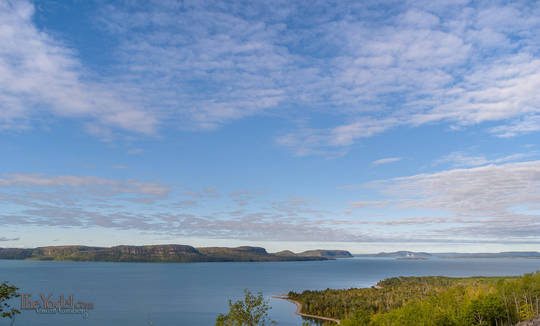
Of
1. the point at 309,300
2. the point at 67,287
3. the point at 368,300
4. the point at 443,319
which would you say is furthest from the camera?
the point at 67,287

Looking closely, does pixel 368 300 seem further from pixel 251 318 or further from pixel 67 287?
pixel 67 287

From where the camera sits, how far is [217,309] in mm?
123938

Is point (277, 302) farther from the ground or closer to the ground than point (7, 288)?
closer to the ground

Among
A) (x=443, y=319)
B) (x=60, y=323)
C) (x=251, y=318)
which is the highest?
(x=251, y=318)

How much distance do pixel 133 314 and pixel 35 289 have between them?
294 ft

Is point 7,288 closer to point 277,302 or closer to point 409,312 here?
point 409,312

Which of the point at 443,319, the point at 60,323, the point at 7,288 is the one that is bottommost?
the point at 60,323

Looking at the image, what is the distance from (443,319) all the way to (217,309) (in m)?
83.5

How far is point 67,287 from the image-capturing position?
591 feet

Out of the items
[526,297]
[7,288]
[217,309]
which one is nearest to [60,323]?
[217,309]

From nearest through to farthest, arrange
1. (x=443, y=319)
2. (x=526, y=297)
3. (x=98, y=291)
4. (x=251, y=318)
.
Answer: (x=251, y=318) → (x=443, y=319) → (x=526, y=297) → (x=98, y=291)

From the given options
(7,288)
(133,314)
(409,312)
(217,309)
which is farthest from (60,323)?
(7,288)

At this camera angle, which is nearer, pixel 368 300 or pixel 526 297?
pixel 526 297

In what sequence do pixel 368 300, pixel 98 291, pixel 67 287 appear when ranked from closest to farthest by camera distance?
pixel 368 300 < pixel 98 291 < pixel 67 287
